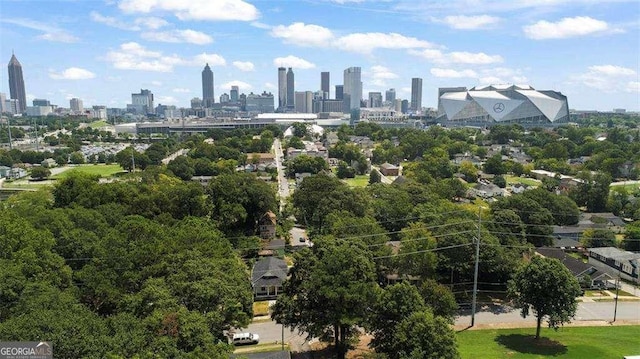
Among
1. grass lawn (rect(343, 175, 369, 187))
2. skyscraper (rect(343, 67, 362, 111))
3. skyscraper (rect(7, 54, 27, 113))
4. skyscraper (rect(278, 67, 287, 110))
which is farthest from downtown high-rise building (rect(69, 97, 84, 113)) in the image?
grass lawn (rect(343, 175, 369, 187))

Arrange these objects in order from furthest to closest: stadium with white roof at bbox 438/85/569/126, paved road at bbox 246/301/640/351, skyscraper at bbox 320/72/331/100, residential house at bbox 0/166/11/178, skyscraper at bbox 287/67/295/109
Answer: skyscraper at bbox 320/72/331/100
skyscraper at bbox 287/67/295/109
stadium with white roof at bbox 438/85/569/126
residential house at bbox 0/166/11/178
paved road at bbox 246/301/640/351

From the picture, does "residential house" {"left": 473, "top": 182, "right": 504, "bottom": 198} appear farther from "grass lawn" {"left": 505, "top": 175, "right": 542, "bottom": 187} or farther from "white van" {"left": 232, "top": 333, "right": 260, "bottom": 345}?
"white van" {"left": 232, "top": 333, "right": 260, "bottom": 345}

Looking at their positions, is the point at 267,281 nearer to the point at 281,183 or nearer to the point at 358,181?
the point at 281,183

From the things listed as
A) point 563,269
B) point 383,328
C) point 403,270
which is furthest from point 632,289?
point 383,328

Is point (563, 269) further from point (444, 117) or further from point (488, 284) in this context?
point (444, 117)

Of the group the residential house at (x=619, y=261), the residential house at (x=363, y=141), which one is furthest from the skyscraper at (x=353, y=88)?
the residential house at (x=619, y=261)

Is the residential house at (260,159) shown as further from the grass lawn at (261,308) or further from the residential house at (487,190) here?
the grass lawn at (261,308)

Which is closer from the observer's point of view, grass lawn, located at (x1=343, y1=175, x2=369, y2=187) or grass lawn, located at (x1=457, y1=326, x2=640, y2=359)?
grass lawn, located at (x1=457, y1=326, x2=640, y2=359)
